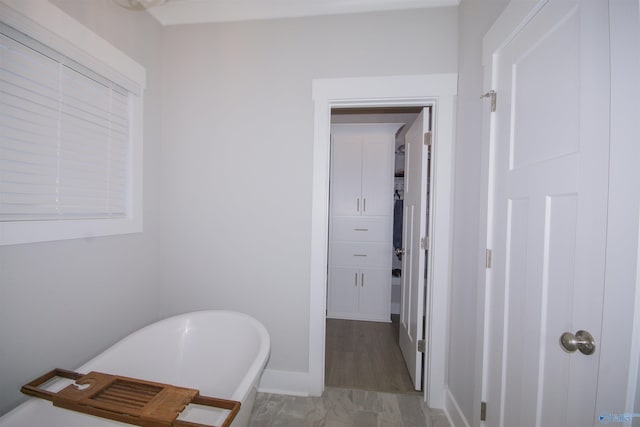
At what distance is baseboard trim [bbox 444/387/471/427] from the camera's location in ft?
4.70

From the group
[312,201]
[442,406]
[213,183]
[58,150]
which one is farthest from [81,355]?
[442,406]

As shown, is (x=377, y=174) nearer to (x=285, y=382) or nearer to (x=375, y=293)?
(x=375, y=293)

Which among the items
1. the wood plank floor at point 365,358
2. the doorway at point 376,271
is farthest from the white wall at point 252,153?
the doorway at point 376,271

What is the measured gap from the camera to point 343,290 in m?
3.22

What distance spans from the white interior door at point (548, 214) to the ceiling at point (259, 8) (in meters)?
0.87

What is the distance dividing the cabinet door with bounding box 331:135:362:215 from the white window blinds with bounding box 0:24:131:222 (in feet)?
7.11

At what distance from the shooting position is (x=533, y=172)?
970 mm

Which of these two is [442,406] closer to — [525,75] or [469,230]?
[469,230]

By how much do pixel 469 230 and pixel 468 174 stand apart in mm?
326

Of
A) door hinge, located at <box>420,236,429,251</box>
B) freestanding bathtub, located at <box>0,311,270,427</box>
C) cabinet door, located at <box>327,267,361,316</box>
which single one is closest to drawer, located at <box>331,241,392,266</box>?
cabinet door, located at <box>327,267,361,316</box>

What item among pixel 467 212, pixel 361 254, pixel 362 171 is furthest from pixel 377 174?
pixel 467 212

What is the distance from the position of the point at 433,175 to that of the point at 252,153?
1255 millimetres

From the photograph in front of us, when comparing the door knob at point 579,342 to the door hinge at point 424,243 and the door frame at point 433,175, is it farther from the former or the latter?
the door hinge at point 424,243

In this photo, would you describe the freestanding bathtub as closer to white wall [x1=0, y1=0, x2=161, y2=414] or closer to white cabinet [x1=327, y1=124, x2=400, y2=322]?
white wall [x1=0, y1=0, x2=161, y2=414]
